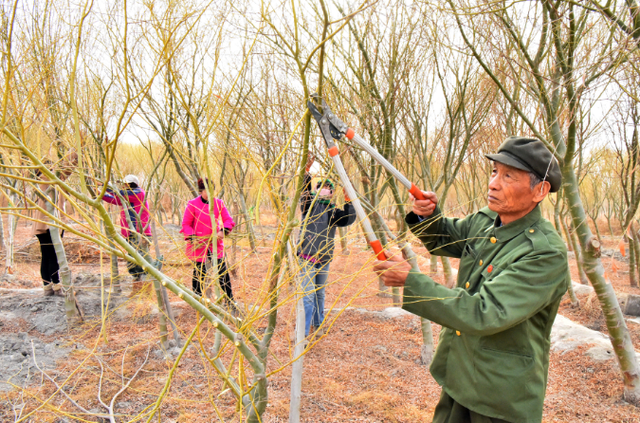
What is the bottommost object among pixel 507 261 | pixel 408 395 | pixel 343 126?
pixel 408 395

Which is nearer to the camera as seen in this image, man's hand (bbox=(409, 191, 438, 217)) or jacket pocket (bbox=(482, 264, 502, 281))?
jacket pocket (bbox=(482, 264, 502, 281))

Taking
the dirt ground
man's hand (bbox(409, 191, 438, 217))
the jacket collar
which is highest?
man's hand (bbox(409, 191, 438, 217))

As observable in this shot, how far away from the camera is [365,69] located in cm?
376

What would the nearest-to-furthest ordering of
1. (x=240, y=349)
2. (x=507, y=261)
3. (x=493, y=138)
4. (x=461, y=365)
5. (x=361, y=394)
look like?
(x=240, y=349) → (x=507, y=261) → (x=461, y=365) → (x=361, y=394) → (x=493, y=138)

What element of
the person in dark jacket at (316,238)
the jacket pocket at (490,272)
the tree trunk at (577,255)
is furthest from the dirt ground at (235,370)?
the tree trunk at (577,255)

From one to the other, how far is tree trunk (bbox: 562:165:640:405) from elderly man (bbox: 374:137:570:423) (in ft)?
5.62

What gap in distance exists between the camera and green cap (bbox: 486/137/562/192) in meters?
1.60

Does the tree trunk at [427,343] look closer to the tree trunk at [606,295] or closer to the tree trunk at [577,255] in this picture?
the tree trunk at [606,295]

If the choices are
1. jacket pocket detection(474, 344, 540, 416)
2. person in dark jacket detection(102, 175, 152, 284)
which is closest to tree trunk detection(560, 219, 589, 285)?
jacket pocket detection(474, 344, 540, 416)

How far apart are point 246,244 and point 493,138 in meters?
5.05

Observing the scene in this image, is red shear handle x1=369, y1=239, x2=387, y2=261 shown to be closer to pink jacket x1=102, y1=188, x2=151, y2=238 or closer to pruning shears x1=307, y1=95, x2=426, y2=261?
pruning shears x1=307, y1=95, x2=426, y2=261

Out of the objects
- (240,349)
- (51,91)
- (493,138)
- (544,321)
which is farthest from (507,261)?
(493,138)

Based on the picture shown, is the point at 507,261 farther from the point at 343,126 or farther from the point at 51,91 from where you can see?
the point at 51,91

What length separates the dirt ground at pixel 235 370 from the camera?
301 cm
